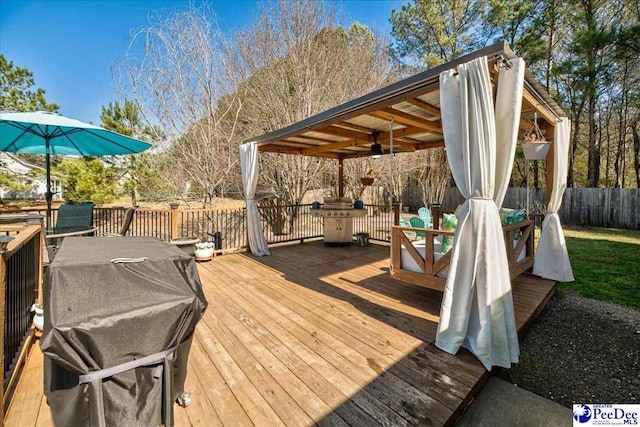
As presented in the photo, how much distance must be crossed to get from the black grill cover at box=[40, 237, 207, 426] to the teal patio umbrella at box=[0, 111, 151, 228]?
3308 mm

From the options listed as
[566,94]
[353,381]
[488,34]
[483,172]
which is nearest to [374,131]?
[483,172]

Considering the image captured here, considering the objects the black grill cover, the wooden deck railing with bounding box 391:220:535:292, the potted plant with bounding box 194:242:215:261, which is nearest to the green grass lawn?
the wooden deck railing with bounding box 391:220:535:292

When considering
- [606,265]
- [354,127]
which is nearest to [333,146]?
[354,127]

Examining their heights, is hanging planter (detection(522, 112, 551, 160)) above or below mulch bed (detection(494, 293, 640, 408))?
above

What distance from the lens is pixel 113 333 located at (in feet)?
4.11

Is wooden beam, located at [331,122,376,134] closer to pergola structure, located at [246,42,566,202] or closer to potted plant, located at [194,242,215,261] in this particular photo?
pergola structure, located at [246,42,566,202]

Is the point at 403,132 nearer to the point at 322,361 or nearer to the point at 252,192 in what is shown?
the point at 252,192

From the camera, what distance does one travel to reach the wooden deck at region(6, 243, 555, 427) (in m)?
1.75

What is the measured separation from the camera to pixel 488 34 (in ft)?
40.6

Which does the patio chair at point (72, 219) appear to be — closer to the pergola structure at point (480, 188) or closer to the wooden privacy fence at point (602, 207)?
the pergola structure at point (480, 188)

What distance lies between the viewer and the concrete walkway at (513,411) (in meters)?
1.81

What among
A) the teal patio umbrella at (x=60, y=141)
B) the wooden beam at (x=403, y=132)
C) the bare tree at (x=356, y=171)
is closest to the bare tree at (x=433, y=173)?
the bare tree at (x=356, y=171)

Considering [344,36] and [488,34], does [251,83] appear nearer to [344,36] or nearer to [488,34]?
[344,36]

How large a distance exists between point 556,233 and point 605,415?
2818mm
